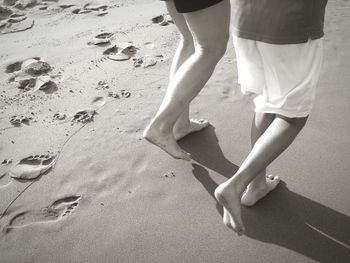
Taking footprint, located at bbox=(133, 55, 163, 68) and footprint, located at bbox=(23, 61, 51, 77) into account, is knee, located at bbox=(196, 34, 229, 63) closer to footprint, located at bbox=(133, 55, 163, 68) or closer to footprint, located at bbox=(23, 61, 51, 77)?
footprint, located at bbox=(133, 55, 163, 68)

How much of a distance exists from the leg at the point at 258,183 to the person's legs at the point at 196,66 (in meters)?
0.30

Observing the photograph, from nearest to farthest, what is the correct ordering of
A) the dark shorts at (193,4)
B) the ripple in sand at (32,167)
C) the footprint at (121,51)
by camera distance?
the dark shorts at (193,4) < the ripple in sand at (32,167) < the footprint at (121,51)

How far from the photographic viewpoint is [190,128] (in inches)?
72.0

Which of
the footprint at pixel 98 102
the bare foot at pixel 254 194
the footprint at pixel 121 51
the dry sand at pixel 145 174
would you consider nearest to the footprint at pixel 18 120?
the dry sand at pixel 145 174

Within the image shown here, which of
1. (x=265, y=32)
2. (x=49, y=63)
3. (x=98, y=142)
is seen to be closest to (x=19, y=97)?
(x=49, y=63)

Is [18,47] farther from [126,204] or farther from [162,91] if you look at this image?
[126,204]

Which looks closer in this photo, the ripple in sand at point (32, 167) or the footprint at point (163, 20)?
the ripple in sand at point (32, 167)

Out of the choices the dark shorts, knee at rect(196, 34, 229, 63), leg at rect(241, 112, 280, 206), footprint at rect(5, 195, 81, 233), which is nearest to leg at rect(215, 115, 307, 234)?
leg at rect(241, 112, 280, 206)

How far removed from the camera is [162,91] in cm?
226

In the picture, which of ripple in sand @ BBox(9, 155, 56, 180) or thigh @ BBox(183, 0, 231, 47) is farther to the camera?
ripple in sand @ BBox(9, 155, 56, 180)

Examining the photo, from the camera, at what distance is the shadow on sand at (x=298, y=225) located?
123 cm

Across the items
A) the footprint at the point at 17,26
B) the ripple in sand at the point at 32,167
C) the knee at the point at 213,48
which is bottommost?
the ripple in sand at the point at 32,167

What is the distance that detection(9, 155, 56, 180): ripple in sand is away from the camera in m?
1.66

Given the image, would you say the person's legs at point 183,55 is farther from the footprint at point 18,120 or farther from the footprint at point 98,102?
the footprint at point 18,120
